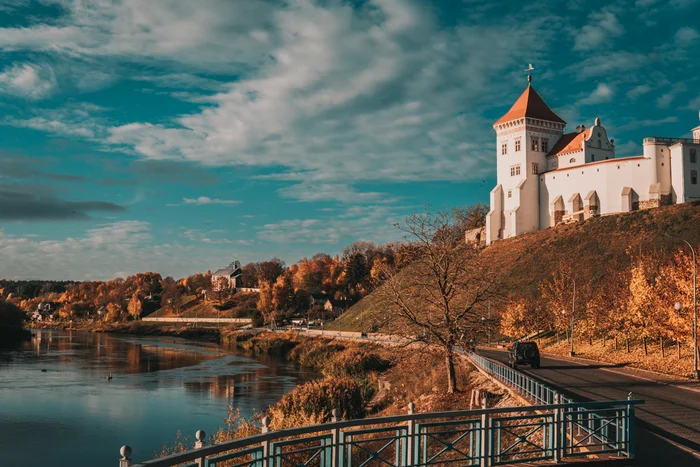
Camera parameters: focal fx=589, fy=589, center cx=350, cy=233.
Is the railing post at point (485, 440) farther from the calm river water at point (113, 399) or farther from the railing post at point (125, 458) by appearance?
the calm river water at point (113, 399)

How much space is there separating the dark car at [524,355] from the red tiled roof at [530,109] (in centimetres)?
6682

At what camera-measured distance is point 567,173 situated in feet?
288

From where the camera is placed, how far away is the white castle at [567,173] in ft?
252

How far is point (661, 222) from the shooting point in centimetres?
7088

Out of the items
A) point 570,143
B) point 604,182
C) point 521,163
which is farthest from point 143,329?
point 604,182

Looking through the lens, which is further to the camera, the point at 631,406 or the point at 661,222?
the point at 661,222

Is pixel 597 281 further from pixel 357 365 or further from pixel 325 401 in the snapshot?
pixel 325 401

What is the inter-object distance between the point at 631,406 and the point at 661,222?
66609 mm

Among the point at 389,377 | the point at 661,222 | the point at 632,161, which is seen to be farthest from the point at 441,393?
the point at 632,161

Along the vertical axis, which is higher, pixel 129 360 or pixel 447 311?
pixel 447 311

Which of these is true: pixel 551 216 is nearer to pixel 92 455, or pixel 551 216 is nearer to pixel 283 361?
pixel 283 361

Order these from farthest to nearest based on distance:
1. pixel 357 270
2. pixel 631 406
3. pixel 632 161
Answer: pixel 357 270
pixel 632 161
pixel 631 406

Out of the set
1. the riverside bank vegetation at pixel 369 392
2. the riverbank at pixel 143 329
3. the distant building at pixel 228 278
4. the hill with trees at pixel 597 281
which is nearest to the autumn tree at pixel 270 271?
the distant building at pixel 228 278

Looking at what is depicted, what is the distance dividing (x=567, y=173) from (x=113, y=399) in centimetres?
7119
